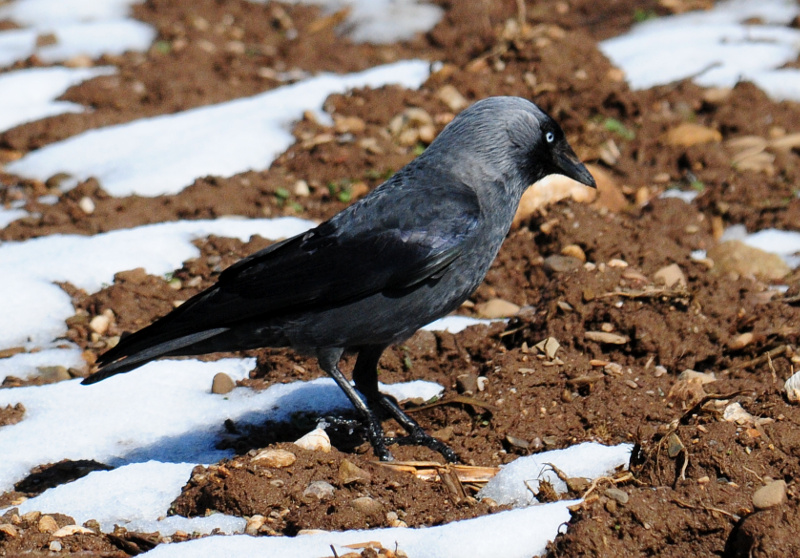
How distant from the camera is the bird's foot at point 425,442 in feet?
13.3

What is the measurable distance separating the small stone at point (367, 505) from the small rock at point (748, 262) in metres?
2.85

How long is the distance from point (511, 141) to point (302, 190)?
225 centimetres

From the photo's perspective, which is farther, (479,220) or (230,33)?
(230,33)

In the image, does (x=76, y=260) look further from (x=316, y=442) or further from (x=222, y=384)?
(x=316, y=442)

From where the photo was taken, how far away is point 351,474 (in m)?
3.58

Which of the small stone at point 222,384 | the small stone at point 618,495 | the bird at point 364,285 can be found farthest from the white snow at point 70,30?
the small stone at point 618,495

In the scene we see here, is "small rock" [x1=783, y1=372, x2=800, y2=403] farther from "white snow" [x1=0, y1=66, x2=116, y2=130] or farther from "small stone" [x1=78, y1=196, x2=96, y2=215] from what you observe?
"white snow" [x1=0, y1=66, x2=116, y2=130]

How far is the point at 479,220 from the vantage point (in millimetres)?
4199

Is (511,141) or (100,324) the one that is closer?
(511,141)

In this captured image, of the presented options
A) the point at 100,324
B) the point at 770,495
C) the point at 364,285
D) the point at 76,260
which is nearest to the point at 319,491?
the point at 364,285

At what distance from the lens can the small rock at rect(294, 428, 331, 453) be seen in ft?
12.7

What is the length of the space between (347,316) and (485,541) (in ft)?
4.68

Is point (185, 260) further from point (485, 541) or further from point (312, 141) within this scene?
point (485, 541)

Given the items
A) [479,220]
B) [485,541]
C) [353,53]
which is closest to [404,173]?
[479,220]
